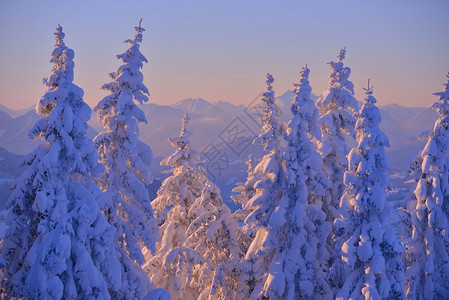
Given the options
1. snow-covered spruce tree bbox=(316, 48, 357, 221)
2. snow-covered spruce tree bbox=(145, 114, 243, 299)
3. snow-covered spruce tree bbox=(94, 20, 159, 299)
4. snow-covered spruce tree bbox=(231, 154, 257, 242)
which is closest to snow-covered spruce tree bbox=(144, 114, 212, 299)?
snow-covered spruce tree bbox=(145, 114, 243, 299)

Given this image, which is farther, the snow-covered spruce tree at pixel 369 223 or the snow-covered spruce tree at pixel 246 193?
the snow-covered spruce tree at pixel 246 193

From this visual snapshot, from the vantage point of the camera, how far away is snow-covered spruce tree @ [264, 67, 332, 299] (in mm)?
22141

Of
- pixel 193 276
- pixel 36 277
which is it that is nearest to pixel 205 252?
pixel 193 276

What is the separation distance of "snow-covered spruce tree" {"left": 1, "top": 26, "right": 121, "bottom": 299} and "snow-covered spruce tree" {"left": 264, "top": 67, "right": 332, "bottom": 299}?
30.6 ft

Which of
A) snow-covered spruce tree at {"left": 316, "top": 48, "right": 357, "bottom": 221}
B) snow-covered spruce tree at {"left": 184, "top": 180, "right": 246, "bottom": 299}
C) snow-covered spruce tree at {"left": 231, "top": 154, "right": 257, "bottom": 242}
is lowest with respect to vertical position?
snow-covered spruce tree at {"left": 184, "top": 180, "right": 246, "bottom": 299}

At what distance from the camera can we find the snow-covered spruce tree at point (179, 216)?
25.6m

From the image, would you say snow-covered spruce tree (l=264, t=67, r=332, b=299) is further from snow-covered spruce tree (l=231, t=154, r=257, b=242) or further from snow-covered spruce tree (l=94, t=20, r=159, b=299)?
snow-covered spruce tree (l=94, t=20, r=159, b=299)

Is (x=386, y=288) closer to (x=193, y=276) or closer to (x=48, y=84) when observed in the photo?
(x=193, y=276)

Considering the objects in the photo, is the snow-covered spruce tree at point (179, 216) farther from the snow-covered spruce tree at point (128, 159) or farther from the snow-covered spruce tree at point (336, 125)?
the snow-covered spruce tree at point (336, 125)

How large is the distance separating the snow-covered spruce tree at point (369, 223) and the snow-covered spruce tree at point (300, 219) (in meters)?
2.72

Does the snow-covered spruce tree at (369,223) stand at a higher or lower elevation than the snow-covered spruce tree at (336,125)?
lower

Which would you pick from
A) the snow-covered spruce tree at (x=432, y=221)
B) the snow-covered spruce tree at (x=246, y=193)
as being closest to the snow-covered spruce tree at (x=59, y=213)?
the snow-covered spruce tree at (x=246, y=193)

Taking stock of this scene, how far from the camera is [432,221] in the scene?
2491cm

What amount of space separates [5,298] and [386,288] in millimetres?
15192
